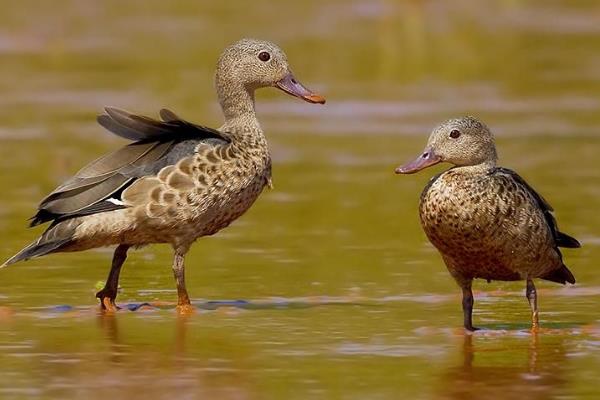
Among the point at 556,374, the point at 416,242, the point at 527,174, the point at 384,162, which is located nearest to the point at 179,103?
the point at 384,162

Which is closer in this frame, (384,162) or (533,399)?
(533,399)

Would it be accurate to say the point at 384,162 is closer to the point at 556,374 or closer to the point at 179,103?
the point at 179,103

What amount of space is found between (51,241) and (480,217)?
2226 millimetres

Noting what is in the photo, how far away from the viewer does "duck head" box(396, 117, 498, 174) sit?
30.9 feet

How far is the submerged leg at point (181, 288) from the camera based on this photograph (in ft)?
31.7

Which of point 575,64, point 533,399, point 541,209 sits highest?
point 575,64

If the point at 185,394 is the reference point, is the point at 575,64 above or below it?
above

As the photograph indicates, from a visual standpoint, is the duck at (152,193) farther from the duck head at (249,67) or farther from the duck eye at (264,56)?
the duck eye at (264,56)

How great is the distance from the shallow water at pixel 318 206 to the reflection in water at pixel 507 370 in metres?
0.02

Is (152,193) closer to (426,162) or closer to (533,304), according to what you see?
(426,162)

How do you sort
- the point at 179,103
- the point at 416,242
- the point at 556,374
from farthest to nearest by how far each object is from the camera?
Result: the point at 179,103, the point at 416,242, the point at 556,374

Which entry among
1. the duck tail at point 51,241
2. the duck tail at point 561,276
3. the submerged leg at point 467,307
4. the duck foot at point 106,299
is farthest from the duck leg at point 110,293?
the duck tail at point 561,276

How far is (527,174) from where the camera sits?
45.4 ft

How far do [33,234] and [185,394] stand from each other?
14.8ft
